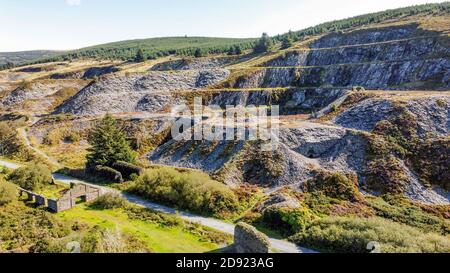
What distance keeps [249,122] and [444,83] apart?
39.2 metres

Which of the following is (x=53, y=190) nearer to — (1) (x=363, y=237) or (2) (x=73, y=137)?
(2) (x=73, y=137)

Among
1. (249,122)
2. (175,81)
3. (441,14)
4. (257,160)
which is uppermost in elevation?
(441,14)

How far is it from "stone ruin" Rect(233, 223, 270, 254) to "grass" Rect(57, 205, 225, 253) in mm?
3022

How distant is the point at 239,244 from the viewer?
96.2 ft

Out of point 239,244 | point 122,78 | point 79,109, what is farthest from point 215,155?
point 122,78

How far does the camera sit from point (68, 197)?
41156 millimetres

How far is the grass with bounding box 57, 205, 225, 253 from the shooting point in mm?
31406

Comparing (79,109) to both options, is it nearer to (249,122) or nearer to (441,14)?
(249,122)

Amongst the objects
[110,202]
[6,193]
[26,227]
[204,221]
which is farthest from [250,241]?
[6,193]

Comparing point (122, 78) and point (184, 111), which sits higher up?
point (122, 78)

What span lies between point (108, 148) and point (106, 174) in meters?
4.47

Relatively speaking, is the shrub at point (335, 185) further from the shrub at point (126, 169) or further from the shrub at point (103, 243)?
the shrub at point (126, 169)
